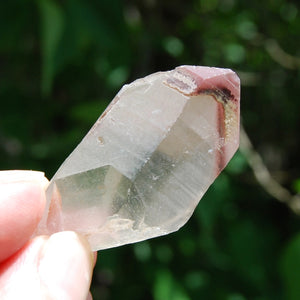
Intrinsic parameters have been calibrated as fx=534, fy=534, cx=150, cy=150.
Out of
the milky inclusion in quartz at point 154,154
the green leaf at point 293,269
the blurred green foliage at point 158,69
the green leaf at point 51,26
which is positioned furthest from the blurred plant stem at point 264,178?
Result: the milky inclusion in quartz at point 154,154

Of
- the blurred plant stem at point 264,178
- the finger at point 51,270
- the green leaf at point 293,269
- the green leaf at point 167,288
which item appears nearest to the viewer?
the finger at point 51,270

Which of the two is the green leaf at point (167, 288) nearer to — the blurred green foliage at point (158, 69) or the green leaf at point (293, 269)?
the blurred green foliage at point (158, 69)

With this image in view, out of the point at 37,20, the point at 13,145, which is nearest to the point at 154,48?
the point at 37,20

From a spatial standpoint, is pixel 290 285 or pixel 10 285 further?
pixel 290 285

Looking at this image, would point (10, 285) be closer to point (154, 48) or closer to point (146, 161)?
point (146, 161)

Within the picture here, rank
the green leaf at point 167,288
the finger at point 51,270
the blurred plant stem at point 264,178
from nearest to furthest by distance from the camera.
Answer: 1. the finger at point 51,270
2. the green leaf at point 167,288
3. the blurred plant stem at point 264,178

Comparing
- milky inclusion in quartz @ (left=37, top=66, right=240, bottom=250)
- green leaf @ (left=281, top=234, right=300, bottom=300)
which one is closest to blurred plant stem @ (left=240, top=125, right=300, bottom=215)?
green leaf @ (left=281, top=234, right=300, bottom=300)

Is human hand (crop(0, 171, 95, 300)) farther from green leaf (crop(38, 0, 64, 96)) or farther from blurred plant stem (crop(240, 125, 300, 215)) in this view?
blurred plant stem (crop(240, 125, 300, 215))

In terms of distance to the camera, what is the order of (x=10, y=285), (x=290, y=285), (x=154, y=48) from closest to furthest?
1. (x=10, y=285)
2. (x=290, y=285)
3. (x=154, y=48)
